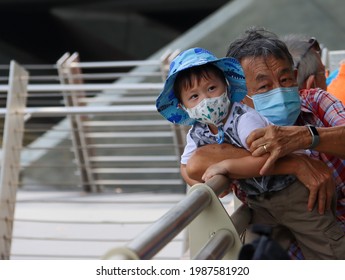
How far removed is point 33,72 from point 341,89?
38.3 feet

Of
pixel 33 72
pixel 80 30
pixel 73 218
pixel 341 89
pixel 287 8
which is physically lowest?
pixel 341 89

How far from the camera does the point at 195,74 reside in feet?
7.00

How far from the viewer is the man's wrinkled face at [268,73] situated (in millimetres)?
2234

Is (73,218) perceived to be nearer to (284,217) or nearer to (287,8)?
(287,8)

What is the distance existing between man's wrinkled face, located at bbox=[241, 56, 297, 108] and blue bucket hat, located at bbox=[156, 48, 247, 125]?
0.09 m

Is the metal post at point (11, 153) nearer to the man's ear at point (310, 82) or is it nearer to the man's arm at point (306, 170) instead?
the man's ear at point (310, 82)

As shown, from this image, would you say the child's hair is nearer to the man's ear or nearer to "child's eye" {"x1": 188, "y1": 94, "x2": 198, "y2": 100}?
"child's eye" {"x1": 188, "y1": 94, "x2": 198, "y2": 100}

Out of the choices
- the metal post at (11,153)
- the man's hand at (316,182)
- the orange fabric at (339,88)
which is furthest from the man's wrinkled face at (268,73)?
→ the metal post at (11,153)

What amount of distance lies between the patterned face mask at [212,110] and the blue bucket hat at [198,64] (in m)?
0.05

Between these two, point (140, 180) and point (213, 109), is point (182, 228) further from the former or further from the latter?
point (140, 180)

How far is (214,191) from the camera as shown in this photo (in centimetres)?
193

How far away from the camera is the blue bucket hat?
2117 millimetres

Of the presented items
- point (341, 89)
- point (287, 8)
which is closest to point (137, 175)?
point (287, 8)

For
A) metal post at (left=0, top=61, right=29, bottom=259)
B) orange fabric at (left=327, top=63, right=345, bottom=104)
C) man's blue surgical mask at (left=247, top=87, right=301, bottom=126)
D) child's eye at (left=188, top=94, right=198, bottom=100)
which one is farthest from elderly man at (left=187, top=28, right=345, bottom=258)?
metal post at (left=0, top=61, right=29, bottom=259)
